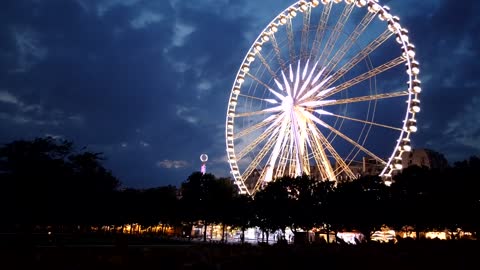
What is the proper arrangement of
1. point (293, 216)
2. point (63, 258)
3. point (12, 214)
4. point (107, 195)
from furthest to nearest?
point (107, 195) → point (293, 216) → point (12, 214) → point (63, 258)

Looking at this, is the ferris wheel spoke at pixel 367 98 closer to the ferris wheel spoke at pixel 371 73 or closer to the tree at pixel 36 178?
the ferris wheel spoke at pixel 371 73

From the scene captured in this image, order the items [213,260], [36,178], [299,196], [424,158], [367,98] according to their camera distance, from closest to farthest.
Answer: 1. [213,260]
2. [36,178]
3. [367,98]
4. [299,196]
5. [424,158]

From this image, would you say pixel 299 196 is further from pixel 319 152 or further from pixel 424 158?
pixel 424 158

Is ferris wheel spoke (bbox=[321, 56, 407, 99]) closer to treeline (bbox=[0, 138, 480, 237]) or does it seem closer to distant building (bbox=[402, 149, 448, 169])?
treeline (bbox=[0, 138, 480, 237])

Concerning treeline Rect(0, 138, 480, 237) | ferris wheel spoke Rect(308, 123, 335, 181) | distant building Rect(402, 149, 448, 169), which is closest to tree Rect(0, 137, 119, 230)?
treeline Rect(0, 138, 480, 237)

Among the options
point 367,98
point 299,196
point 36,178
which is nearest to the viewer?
point 36,178

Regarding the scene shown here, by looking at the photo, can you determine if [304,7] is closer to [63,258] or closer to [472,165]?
[472,165]

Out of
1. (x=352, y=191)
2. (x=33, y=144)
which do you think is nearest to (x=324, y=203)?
(x=352, y=191)

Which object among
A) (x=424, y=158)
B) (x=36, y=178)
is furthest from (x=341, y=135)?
(x=424, y=158)

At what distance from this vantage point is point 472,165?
4200 cm

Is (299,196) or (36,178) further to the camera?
(299,196)

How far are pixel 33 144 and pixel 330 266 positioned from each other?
2835 centimetres

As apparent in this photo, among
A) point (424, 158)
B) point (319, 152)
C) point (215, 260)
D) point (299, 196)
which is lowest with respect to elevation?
point (215, 260)

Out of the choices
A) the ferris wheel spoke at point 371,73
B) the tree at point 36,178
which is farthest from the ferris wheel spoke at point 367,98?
the tree at point 36,178
